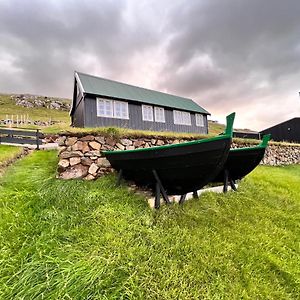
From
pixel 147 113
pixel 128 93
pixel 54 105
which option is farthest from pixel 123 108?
pixel 54 105

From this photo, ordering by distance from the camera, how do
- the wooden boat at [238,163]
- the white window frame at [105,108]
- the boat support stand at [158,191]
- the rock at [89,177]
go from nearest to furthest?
the boat support stand at [158,191]
the rock at [89,177]
the wooden boat at [238,163]
the white window frame at [105,108]

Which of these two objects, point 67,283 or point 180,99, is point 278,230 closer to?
point 67,283

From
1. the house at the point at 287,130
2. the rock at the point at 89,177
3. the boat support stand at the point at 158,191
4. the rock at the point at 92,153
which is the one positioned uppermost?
the house at the point at 287,130

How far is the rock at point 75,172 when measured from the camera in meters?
5.67

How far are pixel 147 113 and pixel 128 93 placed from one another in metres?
1.88

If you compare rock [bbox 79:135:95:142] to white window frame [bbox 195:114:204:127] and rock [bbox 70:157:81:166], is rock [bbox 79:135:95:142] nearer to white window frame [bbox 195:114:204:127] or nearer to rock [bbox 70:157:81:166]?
rock [bbox 70:157:81:166]

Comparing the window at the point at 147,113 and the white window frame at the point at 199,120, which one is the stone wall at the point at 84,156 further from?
the white window frame at the point at 199,120

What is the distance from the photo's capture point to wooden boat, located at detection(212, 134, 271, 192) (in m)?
6.22

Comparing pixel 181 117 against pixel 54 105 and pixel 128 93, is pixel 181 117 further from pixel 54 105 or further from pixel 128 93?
pixel 54 105

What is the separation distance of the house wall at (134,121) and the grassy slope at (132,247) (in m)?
9.42

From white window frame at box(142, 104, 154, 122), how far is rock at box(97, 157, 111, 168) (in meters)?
11.4

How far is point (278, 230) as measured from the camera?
188 inches

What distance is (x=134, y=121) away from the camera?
54.2ft

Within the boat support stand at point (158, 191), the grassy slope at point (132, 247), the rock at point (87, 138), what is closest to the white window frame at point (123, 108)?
the rock at point (87, 138)
